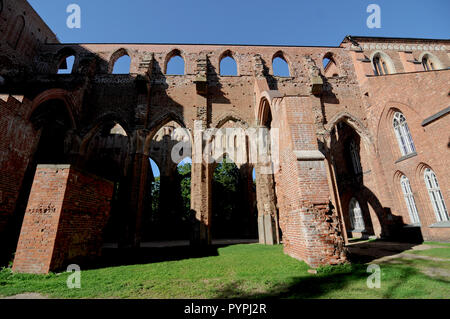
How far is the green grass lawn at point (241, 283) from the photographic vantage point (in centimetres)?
320

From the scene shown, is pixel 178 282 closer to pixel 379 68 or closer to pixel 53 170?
pixel 53 170

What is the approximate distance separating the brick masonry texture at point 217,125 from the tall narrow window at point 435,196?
246 mm

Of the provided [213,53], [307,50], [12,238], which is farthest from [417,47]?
[12,238]

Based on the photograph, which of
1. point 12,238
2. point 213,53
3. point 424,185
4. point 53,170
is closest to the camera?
point 53,170

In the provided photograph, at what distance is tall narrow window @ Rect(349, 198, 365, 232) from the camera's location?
14.5 metres

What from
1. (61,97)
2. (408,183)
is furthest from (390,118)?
(61,97)

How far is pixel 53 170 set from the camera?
195 inches

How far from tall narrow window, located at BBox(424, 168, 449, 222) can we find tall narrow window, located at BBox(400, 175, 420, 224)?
883mm

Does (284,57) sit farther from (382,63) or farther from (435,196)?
(435,196)

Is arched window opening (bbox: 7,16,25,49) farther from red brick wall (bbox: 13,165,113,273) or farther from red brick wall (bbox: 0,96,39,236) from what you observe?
red brick wall (bbox: 13,165,113,273)

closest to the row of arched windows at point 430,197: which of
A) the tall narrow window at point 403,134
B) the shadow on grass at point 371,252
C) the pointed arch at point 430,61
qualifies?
the tall narrow window at point 403,134

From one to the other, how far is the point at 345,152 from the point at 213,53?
488 inches

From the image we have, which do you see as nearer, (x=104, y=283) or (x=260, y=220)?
(x=104, y=283)

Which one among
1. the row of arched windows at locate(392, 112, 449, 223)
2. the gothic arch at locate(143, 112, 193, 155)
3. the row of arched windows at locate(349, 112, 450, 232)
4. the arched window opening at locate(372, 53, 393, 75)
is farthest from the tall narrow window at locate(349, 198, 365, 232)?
the gothic arch at locate(143, 112, 193, 155)
